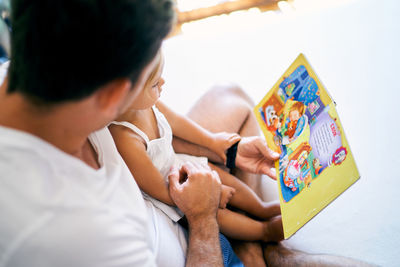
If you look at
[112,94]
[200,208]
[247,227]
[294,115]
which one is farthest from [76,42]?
[247,227]

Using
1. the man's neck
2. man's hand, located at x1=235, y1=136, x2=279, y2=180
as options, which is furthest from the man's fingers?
the man's neck

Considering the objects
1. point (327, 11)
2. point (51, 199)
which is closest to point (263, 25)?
point (327, 11)

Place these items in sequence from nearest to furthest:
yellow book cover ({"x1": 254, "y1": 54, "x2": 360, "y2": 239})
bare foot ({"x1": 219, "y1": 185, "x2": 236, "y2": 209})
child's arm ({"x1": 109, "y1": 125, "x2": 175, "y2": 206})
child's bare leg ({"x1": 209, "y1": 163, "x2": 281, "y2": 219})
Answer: yellow book cover ({"x1": 254, "y1": 54, "x2": 360, "y2": 239})
child's arm ({"x1": 109, "y1": 125, "x2": 175, "y2": 206})
bare foot ({"x1": 219, "y1": 185, "x2": 236, "y2": 209})
child's bare leg ({"x1": 209, "y1": 163, "x2": 281, "y2": 219})

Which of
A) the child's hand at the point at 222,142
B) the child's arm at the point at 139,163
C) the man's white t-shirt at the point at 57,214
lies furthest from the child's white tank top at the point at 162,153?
the man's white t-shirt at the point at 57,214

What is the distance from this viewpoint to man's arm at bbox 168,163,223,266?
731 millimetres

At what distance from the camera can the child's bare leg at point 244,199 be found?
1.01 metres

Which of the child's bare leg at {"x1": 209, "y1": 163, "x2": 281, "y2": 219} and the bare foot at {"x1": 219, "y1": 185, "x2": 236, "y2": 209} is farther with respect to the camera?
the child's bare leg at {"x1": 209, "y1": 163, "x2": 281, "y2": 219}

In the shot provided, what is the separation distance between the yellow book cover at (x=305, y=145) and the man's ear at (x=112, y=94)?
493 millimetres

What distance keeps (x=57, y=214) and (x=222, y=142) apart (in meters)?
0.64

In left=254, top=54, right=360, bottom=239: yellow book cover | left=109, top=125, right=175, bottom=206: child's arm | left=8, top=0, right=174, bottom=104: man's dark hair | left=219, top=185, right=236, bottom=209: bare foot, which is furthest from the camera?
left=219, top=185, right=236, bottom=209: bare foot

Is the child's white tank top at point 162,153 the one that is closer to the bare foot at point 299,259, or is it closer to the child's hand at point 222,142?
the child's hand at point 222,142

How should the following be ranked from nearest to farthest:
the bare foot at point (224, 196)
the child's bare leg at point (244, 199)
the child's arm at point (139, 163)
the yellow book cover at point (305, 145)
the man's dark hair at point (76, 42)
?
the man's dark hair at point (76, 42)
the yellow book cover at point (305, 145)
the child's arm at point (139, 163)
the bare foot at point (224, 196)
the child's bare leg at point (244, 199)

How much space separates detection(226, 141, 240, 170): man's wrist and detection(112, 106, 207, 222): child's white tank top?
6.3 inches

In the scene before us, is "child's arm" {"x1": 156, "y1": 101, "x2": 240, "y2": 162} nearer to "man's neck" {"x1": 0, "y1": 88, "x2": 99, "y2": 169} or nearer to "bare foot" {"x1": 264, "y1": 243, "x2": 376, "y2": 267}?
"bare foot" {"x1": 264, "y1": 243, "x2": 376, "y2": 267}
